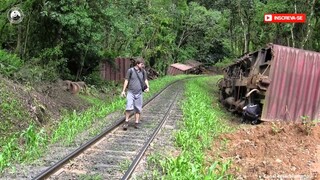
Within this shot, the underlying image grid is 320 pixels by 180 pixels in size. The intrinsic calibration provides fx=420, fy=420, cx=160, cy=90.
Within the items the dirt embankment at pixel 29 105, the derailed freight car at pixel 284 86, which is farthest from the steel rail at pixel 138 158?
the derailed freight car at pixel 284 86

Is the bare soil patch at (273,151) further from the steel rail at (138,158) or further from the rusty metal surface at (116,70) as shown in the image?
the rusty metal surface at (116,70)

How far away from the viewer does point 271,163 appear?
25.0ft

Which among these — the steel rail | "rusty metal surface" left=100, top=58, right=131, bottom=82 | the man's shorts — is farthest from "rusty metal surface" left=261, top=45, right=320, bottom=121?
"rusty metal surface" left=100, top=58, right=131, bottom=82

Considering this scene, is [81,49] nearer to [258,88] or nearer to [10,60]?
[10,60]

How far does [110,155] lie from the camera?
26.6ft

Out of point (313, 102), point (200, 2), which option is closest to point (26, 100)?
point (313, 102)

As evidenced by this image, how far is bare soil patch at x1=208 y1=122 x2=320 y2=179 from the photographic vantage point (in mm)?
7174

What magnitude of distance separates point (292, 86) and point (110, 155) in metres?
7.34

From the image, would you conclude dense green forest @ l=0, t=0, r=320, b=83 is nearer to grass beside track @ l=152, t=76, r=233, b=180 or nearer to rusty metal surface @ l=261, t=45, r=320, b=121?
grass beside track @ l=152, t=76, r=233, b=180

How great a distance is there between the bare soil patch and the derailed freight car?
1.76 meters

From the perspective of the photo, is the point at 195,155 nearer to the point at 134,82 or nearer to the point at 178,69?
the point at 134,82

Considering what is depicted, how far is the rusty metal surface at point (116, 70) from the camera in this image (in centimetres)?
2751

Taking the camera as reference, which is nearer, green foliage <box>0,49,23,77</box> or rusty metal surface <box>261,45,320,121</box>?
rusty metal surface <box>261,45,320,121</box>

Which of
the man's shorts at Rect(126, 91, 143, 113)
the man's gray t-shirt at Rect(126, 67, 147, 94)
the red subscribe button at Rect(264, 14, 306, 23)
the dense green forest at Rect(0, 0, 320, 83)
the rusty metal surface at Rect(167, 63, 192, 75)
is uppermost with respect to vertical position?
the red subscribe button at Rect(264, 14, 306, 23)
